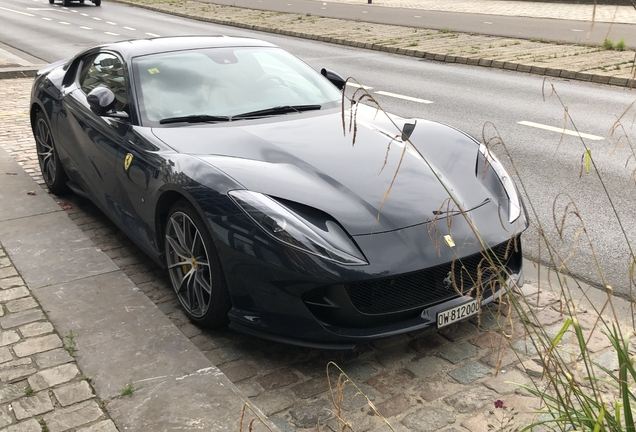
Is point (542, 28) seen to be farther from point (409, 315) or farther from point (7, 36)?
point (409, 315)

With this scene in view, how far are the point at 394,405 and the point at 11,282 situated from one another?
2704 millimetres

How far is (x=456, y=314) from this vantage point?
3.50 metres

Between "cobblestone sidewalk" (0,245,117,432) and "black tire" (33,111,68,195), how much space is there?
2083 mm

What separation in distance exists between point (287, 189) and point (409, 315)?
0.89 metres

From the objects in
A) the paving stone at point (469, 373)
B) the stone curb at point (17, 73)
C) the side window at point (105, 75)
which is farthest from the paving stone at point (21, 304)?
Answer: the stone curb at point (17, 73)

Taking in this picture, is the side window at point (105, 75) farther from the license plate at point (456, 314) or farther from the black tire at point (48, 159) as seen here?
the license plate at point (456, 314)

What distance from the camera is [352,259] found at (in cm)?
330

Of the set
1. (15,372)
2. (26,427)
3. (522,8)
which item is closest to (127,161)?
(15,372)

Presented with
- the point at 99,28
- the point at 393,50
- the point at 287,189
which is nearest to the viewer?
the point at 287,189

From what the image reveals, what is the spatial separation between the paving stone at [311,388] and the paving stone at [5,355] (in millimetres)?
1506

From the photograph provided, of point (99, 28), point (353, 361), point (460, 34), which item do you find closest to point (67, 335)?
point (353, 361)

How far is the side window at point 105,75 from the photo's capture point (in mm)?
4941

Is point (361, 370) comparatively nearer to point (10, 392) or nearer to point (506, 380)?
point (506, 380)

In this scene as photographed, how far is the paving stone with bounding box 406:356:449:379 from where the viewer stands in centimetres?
355
